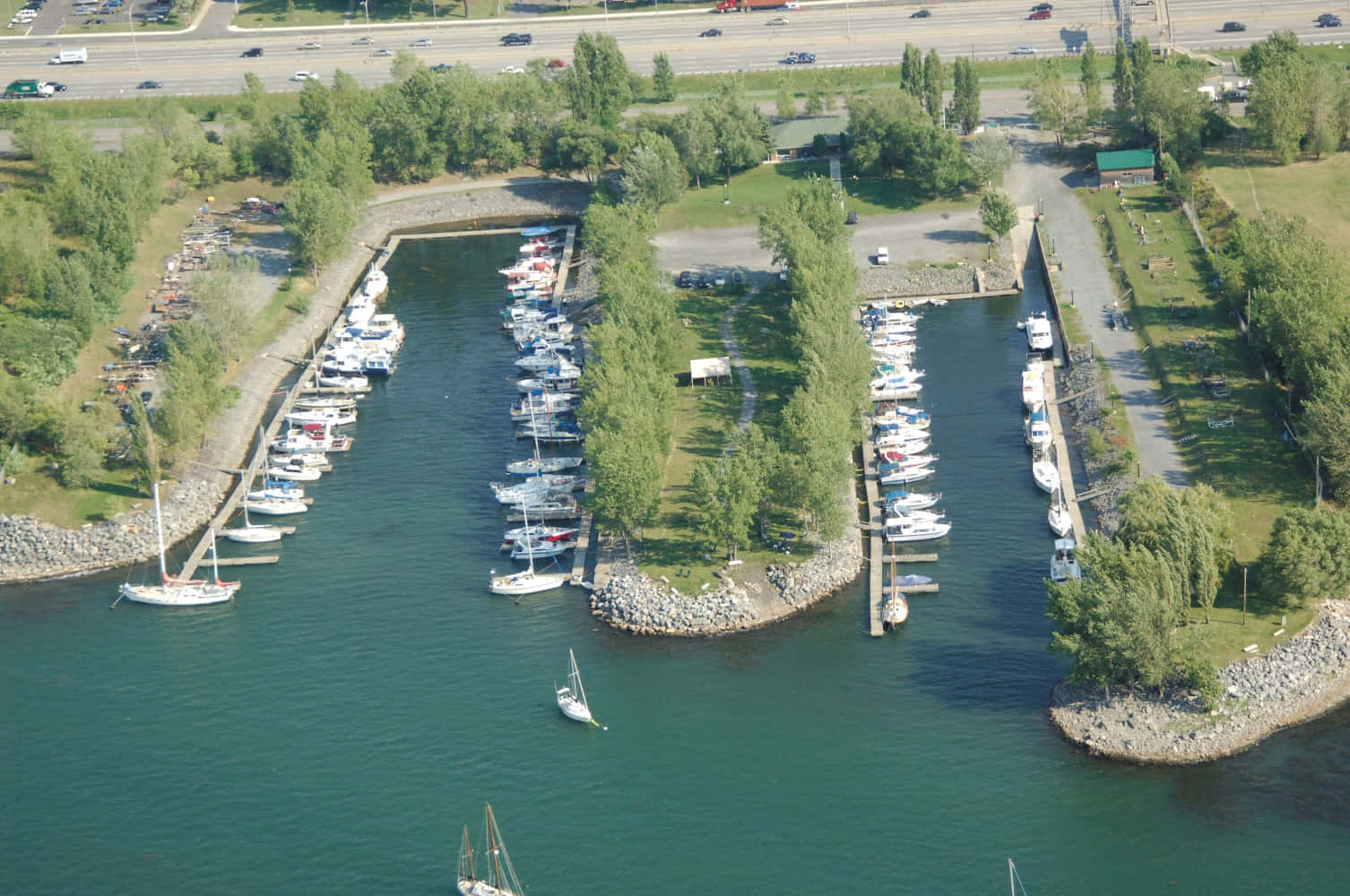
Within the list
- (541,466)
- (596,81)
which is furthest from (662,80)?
(541,466)

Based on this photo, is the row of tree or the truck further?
the truck

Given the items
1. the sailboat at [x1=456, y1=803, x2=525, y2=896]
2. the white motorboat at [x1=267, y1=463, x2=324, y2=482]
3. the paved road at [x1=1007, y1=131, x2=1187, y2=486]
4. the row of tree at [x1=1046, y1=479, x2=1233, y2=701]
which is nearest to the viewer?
the sailboat at [x1=456, y1=803, x2=525, y2=896]

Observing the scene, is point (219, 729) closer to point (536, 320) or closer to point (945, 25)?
point (536, 320)

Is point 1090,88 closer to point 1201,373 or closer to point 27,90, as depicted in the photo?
point 1201,373

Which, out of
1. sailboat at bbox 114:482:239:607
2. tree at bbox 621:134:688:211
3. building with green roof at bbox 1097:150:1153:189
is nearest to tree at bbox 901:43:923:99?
building with green roof at bbox 1097:150:1153:189

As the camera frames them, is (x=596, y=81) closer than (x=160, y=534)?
No

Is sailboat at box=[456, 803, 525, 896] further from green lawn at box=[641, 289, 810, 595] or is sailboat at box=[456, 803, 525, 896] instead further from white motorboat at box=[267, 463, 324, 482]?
white motorboat at box=[267, 463, 324, 482]

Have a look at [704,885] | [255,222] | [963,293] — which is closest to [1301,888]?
[704,885]
